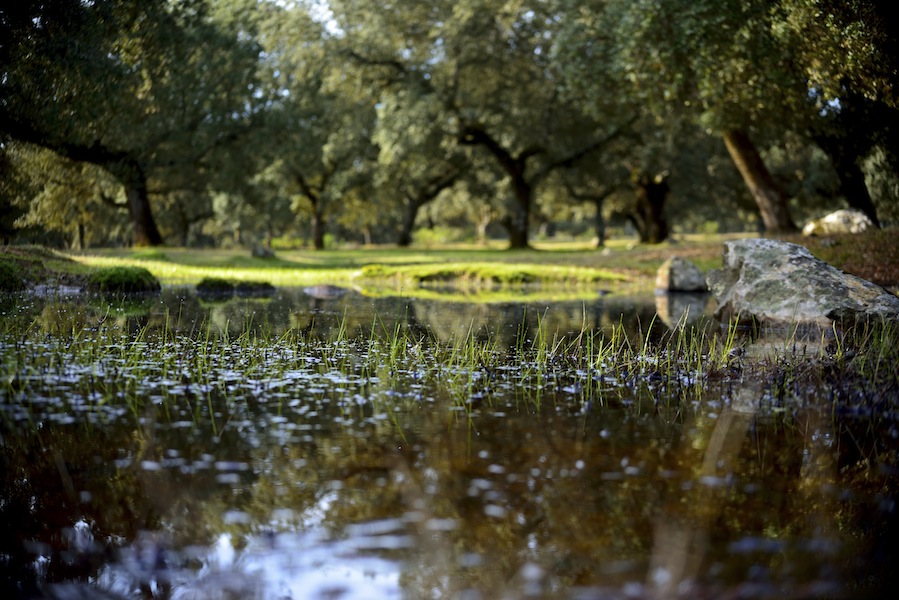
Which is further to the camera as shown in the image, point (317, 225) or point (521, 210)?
point (317, 225)

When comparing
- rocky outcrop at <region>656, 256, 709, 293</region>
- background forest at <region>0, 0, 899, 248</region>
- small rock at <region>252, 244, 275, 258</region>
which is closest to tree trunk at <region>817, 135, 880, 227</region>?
background forest at <region>0, 0, 899, 248</region>

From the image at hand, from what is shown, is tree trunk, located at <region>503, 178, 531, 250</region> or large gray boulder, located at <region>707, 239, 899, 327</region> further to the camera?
tree trunk, located at <region>503, 178, 531, 250</region>

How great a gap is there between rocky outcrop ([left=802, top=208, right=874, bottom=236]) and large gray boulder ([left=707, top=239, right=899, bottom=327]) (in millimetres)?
15351

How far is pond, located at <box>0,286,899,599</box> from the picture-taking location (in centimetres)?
316

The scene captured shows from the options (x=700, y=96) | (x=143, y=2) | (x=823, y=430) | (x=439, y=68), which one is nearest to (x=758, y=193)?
(x=700, y=96)

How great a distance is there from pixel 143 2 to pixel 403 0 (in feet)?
83.5

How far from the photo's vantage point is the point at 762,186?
30594mm

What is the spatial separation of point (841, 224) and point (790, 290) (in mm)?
18458

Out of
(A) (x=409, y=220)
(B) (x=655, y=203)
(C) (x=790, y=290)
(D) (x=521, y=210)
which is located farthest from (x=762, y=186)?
(A) (x=409, y=220)

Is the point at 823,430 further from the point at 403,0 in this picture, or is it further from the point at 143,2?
the point at 403,0

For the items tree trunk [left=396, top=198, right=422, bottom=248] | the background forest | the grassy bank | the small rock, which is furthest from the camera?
tree trunk [left=396, top=198, right=422, bottom=248]

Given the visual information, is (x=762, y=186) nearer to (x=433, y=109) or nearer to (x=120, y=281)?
(x=433, y=109)

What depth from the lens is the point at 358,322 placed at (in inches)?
486

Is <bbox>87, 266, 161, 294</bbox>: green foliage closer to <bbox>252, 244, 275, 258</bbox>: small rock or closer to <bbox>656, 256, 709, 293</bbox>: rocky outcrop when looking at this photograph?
<bbox>656, 256, 709, 293</bbox>: rocky outcrop
